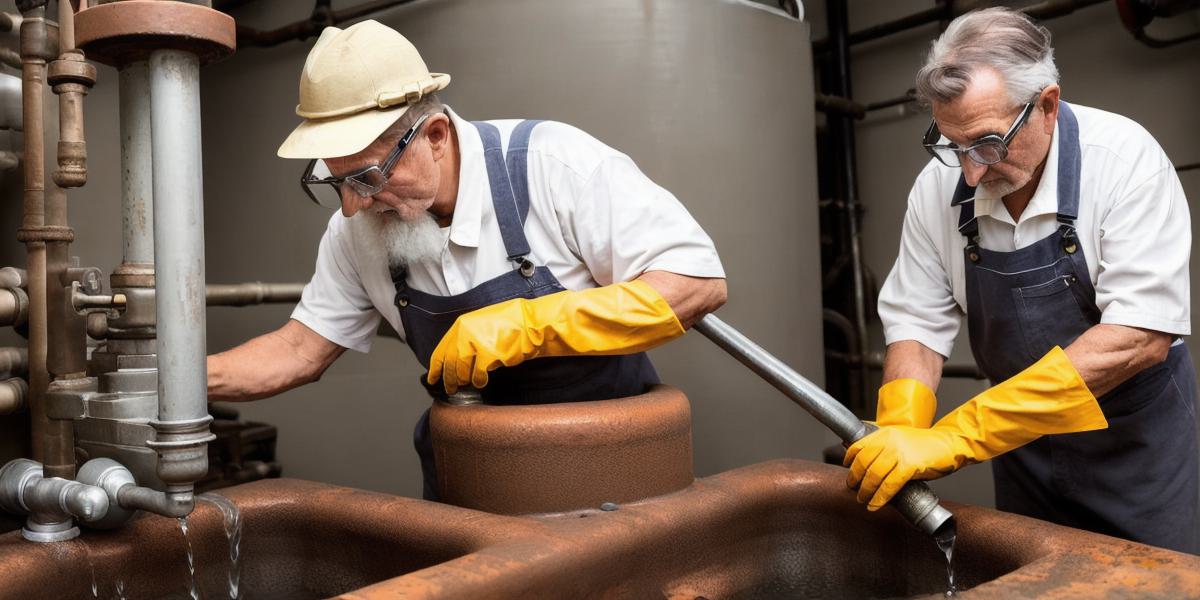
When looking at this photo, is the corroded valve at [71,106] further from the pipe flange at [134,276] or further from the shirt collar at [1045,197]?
the shirt collar at [1045,197]

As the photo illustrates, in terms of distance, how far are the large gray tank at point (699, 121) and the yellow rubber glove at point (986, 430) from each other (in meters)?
0.92

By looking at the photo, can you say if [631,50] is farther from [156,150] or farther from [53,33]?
[156,150]

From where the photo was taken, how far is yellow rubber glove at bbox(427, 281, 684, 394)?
4.44 feet

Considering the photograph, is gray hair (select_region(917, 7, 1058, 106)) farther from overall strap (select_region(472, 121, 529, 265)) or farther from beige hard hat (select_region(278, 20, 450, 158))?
beige hard hat (select_region(278, 20, 450, 158))

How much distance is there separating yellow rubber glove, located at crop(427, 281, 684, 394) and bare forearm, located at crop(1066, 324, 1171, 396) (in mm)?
546

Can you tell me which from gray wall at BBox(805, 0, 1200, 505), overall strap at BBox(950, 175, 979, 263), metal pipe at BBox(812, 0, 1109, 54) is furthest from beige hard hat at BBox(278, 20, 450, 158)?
metal pipe at BBox(812, 0, 1109, 54)

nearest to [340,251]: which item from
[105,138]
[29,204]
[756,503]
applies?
[29,204]

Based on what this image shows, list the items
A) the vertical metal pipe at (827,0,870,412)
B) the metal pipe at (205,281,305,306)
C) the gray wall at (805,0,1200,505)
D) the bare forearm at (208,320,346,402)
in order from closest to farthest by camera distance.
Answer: the bare forearm at (208,320,346,402), the metal pipe at (205,281,305,306), the gray wall at (805,0,1200,505), the vertical metal pipe at (827,0,870,412)

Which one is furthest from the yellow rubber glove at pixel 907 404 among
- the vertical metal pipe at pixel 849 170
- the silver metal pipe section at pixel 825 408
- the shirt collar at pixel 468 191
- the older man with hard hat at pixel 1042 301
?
the vertical metal pipe at pixel 849 170

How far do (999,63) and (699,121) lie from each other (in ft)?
2.97

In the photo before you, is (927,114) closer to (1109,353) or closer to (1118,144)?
(1118,144)

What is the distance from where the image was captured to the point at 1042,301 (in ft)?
→ 4.87

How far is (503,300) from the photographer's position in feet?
4.92

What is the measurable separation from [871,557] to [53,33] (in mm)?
1266
